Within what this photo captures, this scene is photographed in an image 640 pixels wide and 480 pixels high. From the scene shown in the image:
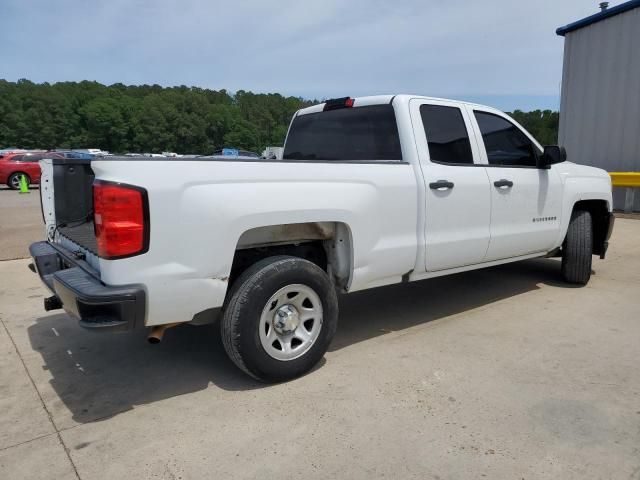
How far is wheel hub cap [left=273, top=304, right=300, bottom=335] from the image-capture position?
3.22 meters

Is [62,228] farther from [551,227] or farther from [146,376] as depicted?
[551,227]

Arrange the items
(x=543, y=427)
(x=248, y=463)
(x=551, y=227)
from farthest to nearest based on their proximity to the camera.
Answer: (x=551, y=227) < (x=543, y=427) < (x=248, y=463)

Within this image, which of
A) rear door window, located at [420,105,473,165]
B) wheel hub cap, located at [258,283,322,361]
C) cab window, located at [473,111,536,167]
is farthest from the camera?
cab window, located at [473,111,536,167]

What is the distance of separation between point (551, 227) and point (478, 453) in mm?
3134

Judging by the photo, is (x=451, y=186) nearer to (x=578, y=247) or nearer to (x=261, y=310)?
(x=261, y=310)

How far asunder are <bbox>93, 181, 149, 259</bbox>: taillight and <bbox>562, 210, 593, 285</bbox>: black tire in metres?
4.52

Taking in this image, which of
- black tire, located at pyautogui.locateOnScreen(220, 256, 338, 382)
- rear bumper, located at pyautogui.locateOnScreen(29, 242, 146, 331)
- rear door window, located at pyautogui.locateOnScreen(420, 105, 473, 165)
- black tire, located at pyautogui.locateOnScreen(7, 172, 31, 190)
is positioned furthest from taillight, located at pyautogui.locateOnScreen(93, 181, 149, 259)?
black tire, located at pyautogui.locateOnScreen(7, 172, 31, 190)

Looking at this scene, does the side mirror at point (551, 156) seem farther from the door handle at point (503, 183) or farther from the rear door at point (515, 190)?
the door handle at point (503, 183)

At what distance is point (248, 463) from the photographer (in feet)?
8.09

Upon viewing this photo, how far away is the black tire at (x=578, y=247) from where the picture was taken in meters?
5.41

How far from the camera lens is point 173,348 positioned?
13.0 feet

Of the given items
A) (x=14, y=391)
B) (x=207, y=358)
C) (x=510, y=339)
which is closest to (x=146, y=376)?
(x=207, y=358)

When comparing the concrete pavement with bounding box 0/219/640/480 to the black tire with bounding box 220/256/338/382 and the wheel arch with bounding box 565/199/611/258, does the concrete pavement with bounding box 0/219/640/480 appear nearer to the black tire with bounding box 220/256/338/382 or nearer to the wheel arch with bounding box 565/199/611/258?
the black tire with bounding box 220/256/338/382

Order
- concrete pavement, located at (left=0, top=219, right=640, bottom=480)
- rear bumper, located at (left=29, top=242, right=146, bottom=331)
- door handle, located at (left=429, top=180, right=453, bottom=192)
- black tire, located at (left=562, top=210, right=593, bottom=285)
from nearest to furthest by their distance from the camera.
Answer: concrete pavement, located at (left=0, top=219, right=640, bottom=480)
rear bumper, located at (left=29, top=242, right=146, bottom=331)
door handle, located at (left=429, top=180, right=453, bottom=192)
black tire, located at (left=562, top=210, right=593, bottom=285)
